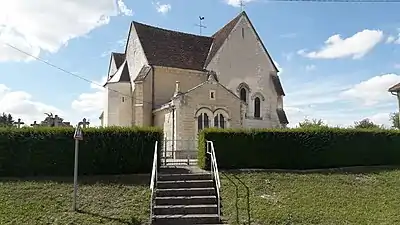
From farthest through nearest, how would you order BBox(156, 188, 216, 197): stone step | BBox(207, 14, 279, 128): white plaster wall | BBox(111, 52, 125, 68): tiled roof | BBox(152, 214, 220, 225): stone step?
1. BBox(111, 52, 125, 68): tiled roof
2. BBox(207, 14, 279, 128): white plaster wall
3. BBox(156, 188, 216, 197): stone step
4. BBox(152, 214, 220, 225): stone step

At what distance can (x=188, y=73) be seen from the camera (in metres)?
32.0

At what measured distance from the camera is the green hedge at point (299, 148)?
16.4 m

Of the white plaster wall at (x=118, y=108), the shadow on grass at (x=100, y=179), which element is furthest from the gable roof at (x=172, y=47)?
the shadow on grass at (x=100, y=179)

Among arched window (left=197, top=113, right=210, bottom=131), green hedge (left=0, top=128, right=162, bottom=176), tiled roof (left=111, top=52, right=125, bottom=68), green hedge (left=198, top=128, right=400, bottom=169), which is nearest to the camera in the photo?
green hedge (left=0, top=128, right=162, bottom=176)

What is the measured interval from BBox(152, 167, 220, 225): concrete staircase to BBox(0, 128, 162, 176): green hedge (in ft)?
5.60

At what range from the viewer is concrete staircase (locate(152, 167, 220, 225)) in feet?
37.1

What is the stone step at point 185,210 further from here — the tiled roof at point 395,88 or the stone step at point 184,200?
the tiled roof at point 395,88

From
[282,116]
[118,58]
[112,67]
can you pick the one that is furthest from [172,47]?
[282,116]

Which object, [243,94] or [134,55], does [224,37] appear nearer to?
[243,94]

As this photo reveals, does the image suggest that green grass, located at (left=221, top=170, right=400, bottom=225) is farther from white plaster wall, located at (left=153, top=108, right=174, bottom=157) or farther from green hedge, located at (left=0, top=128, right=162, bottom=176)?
white plaster wall, located at (left=153, top=108, right=174, bottom=157)

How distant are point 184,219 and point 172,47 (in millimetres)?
23518

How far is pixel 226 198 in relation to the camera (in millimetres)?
12656

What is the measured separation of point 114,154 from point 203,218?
5472 millimetres

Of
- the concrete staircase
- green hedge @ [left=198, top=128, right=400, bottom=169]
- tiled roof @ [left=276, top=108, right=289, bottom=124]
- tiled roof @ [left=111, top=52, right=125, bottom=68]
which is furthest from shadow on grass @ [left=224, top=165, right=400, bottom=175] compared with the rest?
tiled roof @ [left=111, top=52, right=125, bottom=68]
